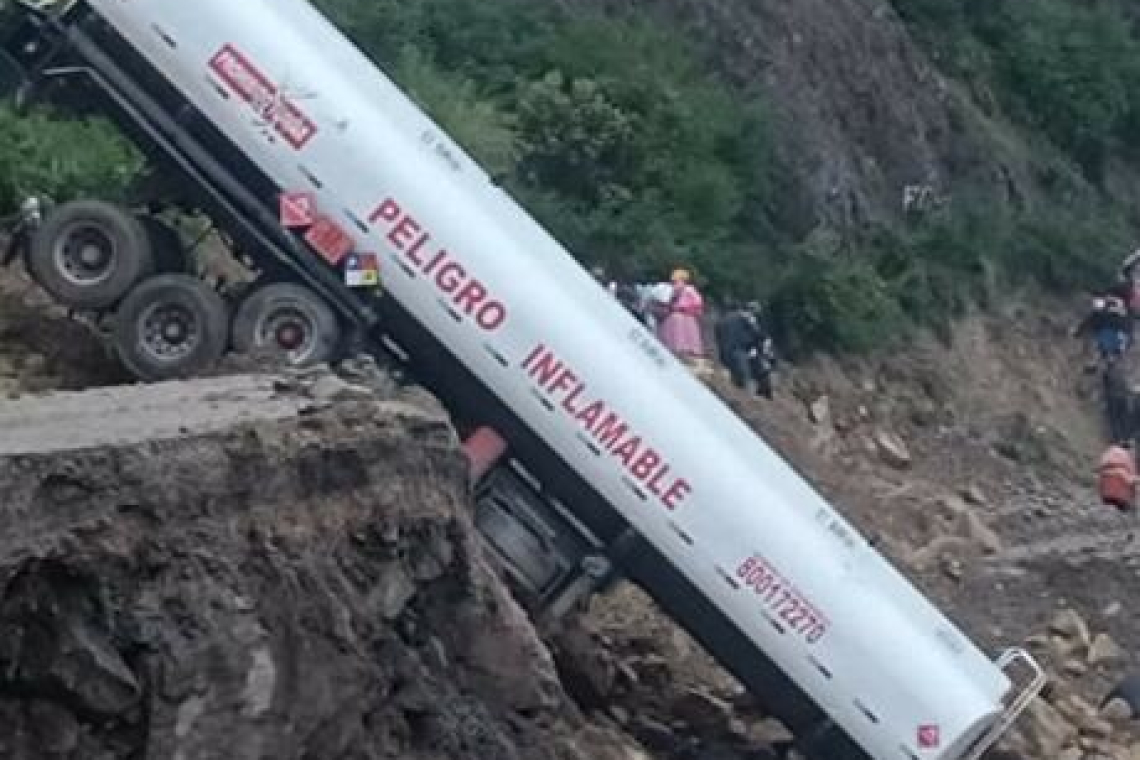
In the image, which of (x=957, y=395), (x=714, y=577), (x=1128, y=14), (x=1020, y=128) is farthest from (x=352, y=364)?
(x=1128, y=14)

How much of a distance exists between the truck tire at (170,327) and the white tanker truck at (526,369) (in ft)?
0.57

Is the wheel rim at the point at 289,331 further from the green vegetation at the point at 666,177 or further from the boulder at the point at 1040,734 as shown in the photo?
the green vegetation at the point at 666,177

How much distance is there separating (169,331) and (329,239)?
1.10m

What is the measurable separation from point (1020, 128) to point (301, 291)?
19866 millimetres

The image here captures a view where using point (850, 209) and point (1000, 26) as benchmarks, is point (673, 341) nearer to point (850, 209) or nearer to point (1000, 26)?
point (850, 209)

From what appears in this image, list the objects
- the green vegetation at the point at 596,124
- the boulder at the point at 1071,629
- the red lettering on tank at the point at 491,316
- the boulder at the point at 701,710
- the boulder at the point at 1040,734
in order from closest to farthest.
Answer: the red lettering on tank at the point at 491,316 < the boulder at the point at 701,710 < the boulder at the point at 1040,734 < the boulder at the point at 1071,629 < the green vegetation at the point at 596,124

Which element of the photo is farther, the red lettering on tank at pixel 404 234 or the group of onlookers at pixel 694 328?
the group of onlookers at pixel 694 328

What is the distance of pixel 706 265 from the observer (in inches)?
958

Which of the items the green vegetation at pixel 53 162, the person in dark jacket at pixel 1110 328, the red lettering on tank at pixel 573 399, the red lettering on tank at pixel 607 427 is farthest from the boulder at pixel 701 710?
the person in dark jacket at pixel 1110 328

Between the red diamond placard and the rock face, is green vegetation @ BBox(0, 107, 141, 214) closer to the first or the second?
the red diamond placard

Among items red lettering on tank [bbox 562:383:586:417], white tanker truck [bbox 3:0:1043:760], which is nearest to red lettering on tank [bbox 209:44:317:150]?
→ white tanker truck [bbox 3:0:1043:760]

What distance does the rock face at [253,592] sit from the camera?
7.75 metres

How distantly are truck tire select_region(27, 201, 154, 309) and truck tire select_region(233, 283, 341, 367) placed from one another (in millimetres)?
590

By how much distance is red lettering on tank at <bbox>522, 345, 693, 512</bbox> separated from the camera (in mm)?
13445
